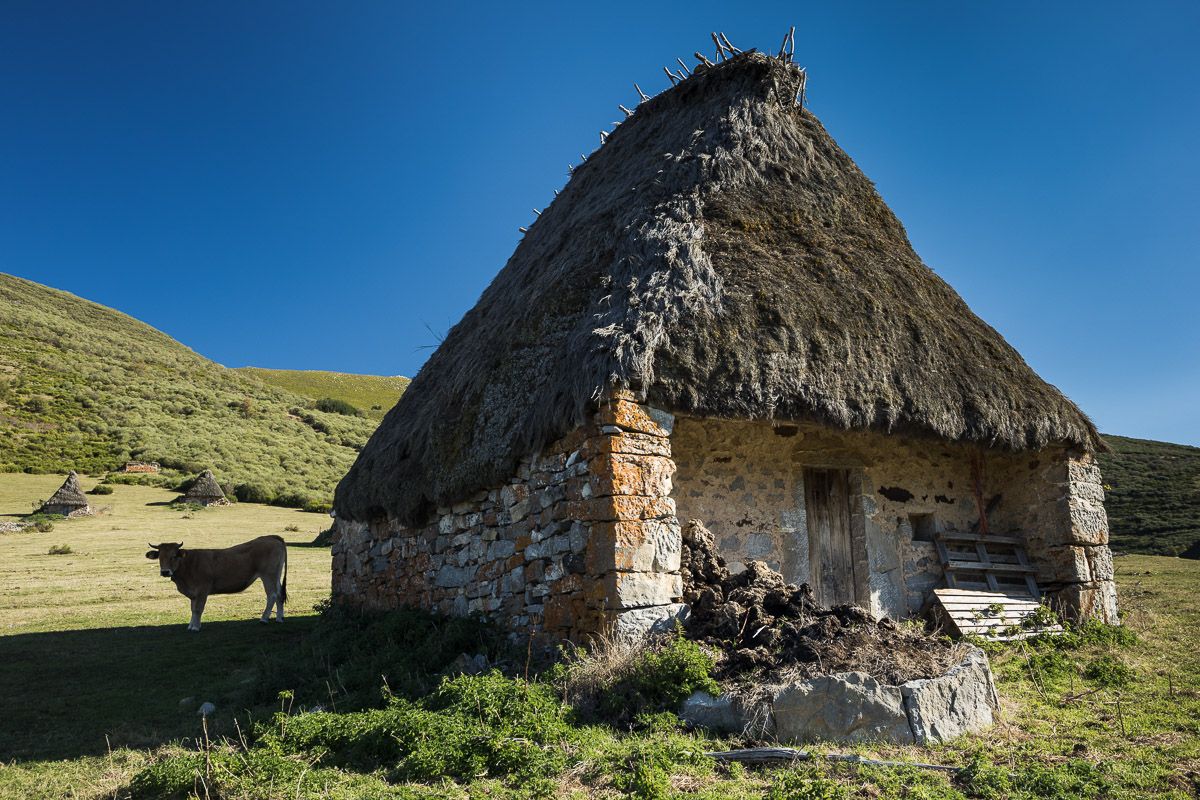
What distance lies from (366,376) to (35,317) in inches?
1613

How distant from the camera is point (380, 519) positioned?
32.2ft

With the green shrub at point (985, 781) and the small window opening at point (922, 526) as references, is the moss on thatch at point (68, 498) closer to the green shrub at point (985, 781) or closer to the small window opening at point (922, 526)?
the small window opening at point (922, 526)

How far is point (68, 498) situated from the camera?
2441 cm

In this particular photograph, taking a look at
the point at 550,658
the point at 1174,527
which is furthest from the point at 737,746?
the point at 1174,527

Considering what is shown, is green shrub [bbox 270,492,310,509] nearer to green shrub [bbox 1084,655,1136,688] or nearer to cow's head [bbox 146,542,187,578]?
cow's head [bbox 146,542,187,578]

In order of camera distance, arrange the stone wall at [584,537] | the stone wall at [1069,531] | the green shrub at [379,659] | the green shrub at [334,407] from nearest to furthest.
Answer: the stone wall at [584,537] → the green shrub at [379,659] → the stone wall at [1069,531] → the green shrub at [334,407]

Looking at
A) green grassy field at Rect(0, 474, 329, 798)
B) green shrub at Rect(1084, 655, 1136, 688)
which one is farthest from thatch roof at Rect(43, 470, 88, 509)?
green shrub at Rect(1084, 655, 1136, 688)

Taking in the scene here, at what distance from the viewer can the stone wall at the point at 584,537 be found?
18.4 ft

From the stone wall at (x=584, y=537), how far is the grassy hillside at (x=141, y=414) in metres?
27.1

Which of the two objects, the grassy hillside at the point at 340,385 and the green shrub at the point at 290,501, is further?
the grassy hillside at the point at 340,385

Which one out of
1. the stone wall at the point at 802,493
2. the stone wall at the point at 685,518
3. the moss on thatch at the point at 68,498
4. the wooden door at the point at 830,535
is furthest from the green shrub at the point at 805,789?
the moss on thatch at the point at 68,498

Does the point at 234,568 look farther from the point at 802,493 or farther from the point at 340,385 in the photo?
the point at 340,385

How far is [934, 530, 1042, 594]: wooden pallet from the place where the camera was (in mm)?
8109

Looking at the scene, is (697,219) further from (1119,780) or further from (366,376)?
(366,376)
